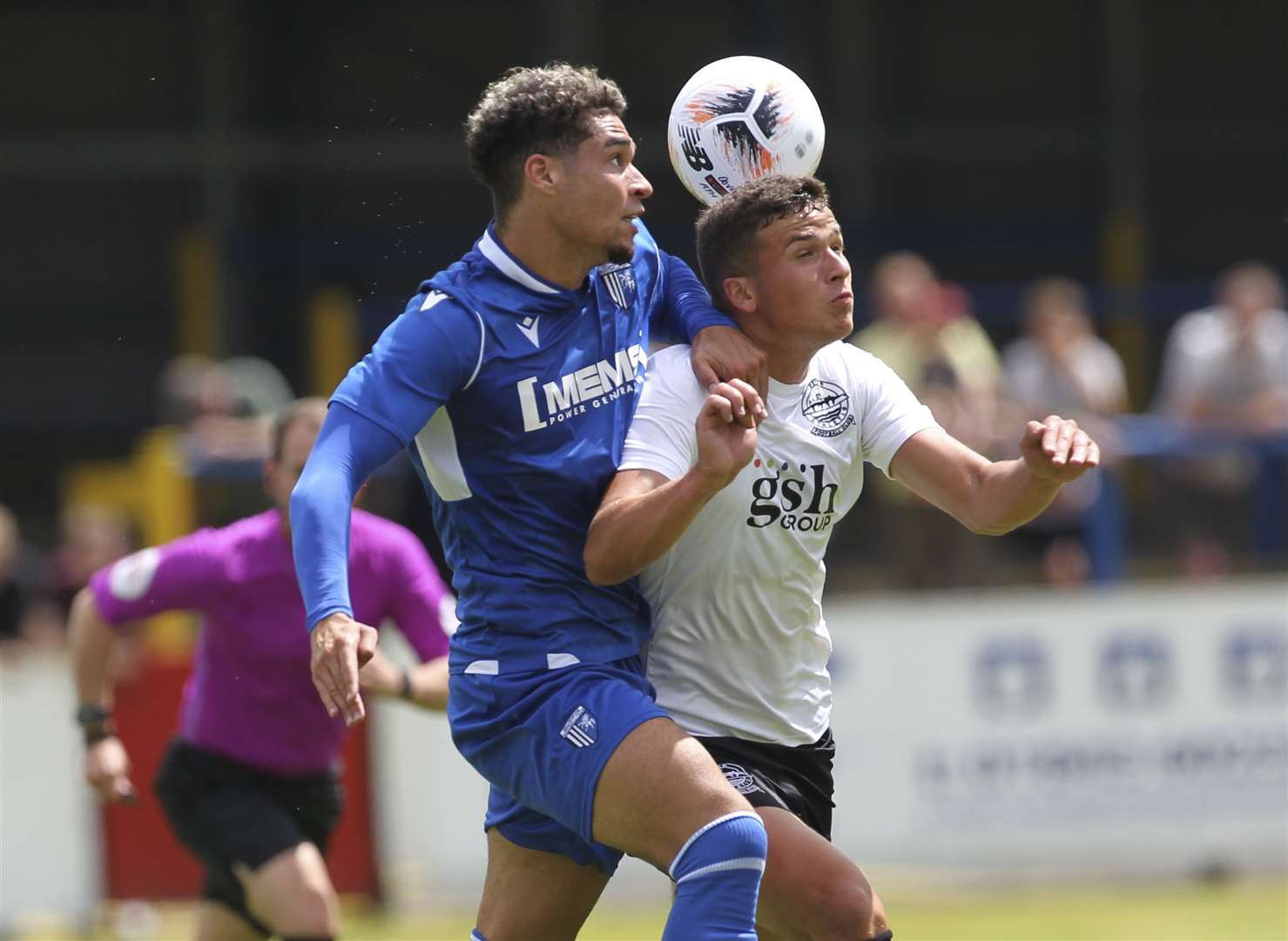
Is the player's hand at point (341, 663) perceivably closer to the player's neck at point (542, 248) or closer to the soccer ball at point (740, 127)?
the player's neck at point (542, 248)

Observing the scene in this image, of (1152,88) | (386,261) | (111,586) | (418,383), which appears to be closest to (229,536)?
(111,586)

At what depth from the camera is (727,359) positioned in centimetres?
458

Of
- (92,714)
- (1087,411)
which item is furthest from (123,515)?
(92,714)

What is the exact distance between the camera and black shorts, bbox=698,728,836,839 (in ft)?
15.2

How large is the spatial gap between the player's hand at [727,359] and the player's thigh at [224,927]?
2649 mm

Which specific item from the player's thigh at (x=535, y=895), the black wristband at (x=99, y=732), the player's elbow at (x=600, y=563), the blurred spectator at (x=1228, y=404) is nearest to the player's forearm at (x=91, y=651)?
the black wristband at (x=99, y=732)

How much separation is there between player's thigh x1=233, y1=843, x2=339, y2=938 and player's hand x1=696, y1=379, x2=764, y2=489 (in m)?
2.50

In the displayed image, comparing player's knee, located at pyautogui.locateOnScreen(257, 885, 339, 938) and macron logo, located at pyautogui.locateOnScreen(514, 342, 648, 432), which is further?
player's knee, located at pyautogui.locateOnScreen(257, 885, 339, 938)

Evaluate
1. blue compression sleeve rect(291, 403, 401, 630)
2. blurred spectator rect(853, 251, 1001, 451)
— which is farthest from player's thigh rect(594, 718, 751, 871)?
blurred spectator rect(853, 251, 1001, 451)

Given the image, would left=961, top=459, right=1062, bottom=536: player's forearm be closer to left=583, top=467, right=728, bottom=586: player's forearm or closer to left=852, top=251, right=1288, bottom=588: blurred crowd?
left=583, top=467, right=728, bottom=586: player's forearm

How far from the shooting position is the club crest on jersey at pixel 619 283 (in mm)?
4812

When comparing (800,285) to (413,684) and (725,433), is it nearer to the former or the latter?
(725,433)

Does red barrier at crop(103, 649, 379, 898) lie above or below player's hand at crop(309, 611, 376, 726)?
below

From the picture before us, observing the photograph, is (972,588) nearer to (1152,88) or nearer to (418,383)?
(418,383)
